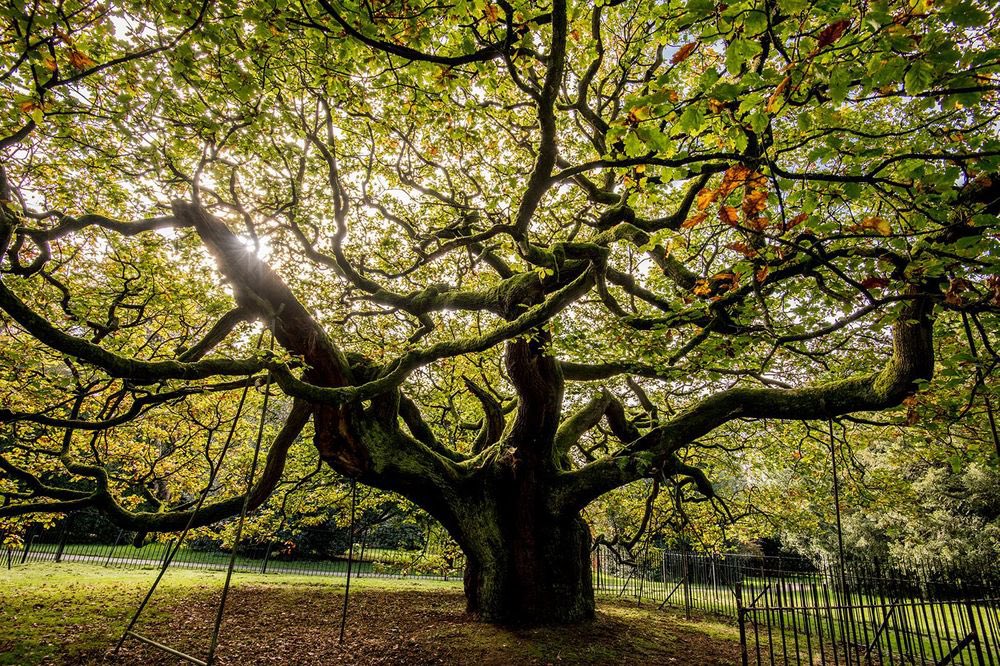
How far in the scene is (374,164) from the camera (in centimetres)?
685

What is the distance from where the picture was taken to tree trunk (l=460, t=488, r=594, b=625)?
22.2 ft

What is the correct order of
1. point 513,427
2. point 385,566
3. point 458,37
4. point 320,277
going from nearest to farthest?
point 458,37 → point 513,427 → point 320,277 → point 385,566

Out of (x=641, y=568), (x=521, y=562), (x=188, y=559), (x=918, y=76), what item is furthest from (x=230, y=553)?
(x=918, y=76)

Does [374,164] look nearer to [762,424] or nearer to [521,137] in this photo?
[521,137]

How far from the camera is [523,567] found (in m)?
6.87

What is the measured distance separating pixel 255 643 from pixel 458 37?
25.3ft

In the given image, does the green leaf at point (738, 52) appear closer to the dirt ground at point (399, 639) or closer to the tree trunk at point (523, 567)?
the dirt ground at point (399, 639)

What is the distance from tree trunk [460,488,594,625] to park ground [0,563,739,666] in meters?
0.28

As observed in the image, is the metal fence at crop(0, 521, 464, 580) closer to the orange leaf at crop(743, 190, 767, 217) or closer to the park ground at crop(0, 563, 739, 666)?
the park ground at crop(0, 563, 739, 666)

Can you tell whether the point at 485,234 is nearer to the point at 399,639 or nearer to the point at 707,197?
the point at 707,197

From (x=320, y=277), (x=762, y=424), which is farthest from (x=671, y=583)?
(x=320, y=277)

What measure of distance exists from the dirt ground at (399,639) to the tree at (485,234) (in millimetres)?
725

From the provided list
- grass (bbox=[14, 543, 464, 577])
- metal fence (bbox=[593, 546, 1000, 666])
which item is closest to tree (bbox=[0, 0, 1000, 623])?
metal fence (bbox=[593, 546, 1000, 666])

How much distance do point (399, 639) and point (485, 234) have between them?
5733 mm
